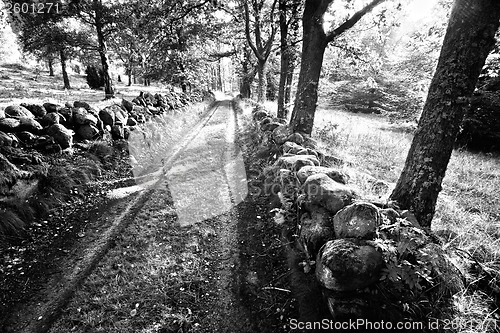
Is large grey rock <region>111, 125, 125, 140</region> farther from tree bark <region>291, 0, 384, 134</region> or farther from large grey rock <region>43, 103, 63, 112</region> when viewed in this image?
tree bark <region>291, 0, 384, 134</region>

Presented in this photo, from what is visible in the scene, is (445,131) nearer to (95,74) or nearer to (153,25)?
(153,25)

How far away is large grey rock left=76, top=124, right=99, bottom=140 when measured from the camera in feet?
20.5

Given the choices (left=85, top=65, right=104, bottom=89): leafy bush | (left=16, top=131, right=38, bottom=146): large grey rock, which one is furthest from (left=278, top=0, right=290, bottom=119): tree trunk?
(left=85, top=65, right=104, bottom=89): leafy bush

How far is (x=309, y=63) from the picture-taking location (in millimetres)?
6688

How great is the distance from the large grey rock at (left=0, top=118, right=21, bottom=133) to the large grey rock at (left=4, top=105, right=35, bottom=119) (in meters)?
0.18

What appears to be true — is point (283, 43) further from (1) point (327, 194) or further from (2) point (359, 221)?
(2) point (359, 221)

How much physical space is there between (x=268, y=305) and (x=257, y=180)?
3656 mm

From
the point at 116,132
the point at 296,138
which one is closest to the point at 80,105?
the point at 116,132

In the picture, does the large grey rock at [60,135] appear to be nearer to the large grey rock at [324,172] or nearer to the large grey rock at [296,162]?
the large grey rock at [296,162]

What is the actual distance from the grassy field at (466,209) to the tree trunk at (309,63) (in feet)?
6.32

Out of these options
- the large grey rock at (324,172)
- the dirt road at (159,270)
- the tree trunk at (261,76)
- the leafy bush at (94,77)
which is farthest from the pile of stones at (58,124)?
the leafy bush at (94,77)

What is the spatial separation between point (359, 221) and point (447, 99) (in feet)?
6.20

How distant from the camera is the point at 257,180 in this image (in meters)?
6.21

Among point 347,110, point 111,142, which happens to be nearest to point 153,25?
point 111,142
